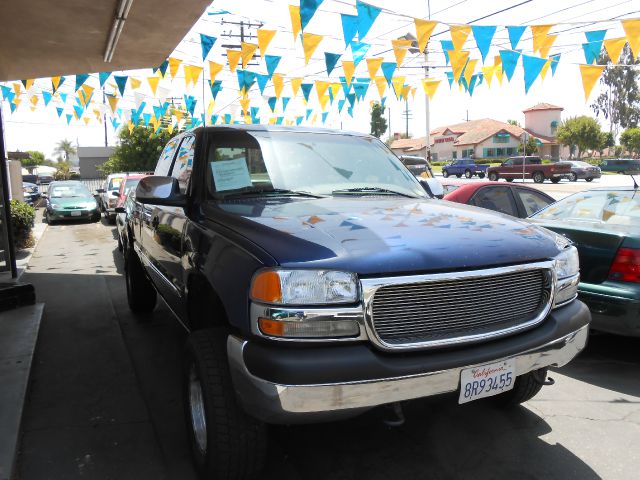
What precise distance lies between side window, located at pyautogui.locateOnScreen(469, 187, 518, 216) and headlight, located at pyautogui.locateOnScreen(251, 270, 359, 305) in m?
5.66

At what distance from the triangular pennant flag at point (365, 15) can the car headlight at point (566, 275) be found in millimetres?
5503

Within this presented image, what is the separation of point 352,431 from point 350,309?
56.4 inches

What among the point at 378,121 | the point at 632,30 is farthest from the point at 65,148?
the point at 632,30

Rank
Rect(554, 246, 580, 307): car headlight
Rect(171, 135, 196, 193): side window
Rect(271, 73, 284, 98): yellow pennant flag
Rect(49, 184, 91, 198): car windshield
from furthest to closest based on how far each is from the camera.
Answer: Rect(49, 184, 91, 198): car windshield
Rect(271, 73, 284, 98): yellow pennant flag
Rect(171, 135, 196, 193): side window
Rect(554, 246, 580, 307): car headlight

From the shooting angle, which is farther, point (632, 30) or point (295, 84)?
point (295, 84)

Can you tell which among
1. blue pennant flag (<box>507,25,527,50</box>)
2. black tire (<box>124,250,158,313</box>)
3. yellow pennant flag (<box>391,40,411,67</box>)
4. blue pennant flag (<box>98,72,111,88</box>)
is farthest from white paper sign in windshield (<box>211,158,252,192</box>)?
blue pennant flag (<box>98,72,111,88</box>)

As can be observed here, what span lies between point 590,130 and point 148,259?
221ft

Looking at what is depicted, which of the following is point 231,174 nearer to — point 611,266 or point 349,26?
point 611,266

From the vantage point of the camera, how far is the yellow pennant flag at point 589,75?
8.30m

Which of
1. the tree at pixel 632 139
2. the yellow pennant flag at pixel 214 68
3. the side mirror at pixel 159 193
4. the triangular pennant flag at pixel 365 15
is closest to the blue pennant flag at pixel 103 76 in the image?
the yellow pennant flag at pixel 214 68

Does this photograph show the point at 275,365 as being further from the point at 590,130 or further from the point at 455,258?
the point at 590,130

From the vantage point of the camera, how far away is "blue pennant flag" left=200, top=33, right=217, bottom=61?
953 cm

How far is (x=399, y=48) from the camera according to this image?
31.4 feet

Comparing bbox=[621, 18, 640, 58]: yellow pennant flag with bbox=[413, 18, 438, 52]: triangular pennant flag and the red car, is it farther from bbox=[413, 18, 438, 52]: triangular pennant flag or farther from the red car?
bbox=[413, 18, 438, 52]: triangular pennant flag
